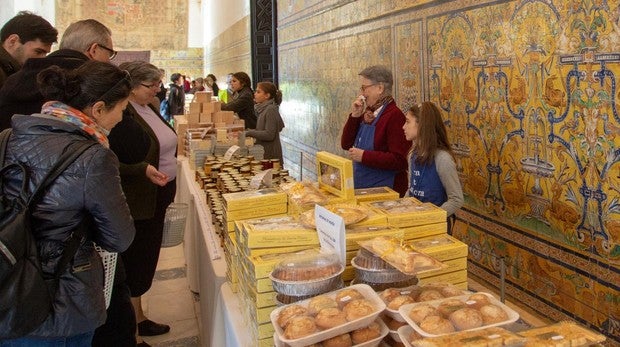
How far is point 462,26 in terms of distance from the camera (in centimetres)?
398

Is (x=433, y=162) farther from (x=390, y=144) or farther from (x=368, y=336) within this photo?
(x=368, y=336)

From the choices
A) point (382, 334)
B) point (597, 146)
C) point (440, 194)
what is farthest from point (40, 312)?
point (597, 146)

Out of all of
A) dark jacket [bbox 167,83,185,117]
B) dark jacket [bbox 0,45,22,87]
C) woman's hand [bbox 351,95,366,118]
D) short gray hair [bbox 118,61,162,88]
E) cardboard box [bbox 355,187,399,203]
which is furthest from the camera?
dark jacket [bbox 167,83,185,117]

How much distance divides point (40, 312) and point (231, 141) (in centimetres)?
386

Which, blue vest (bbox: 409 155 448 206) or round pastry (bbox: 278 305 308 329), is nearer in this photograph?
round pastry (bbox: 278 305 308 329)

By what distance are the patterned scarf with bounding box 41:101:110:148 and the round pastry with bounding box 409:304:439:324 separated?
4.54 feet

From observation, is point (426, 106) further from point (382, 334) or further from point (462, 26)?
point (382, 334)

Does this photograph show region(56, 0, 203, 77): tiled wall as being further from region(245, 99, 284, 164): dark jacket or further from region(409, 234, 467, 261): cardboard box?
region(409, 234, 467, 261): cardboard box

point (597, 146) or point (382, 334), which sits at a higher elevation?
point (597, 146)

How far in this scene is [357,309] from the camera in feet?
5.27

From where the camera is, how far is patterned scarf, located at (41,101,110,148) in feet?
7.10

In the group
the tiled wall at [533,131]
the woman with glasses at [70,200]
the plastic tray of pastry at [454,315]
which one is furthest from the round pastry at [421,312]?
the tiled wall at [533,131]

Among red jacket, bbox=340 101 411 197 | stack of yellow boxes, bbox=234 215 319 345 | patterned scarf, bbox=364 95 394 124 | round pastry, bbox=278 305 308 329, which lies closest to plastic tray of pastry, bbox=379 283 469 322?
round pastry, bbox=278 305 308 329

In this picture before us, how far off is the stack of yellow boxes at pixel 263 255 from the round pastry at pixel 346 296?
0.26 metres
